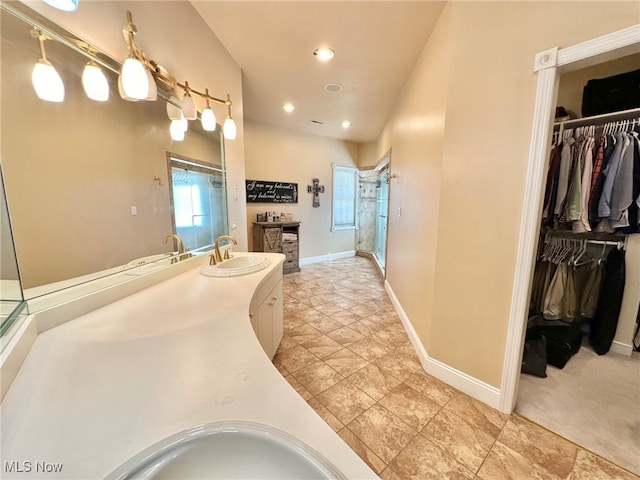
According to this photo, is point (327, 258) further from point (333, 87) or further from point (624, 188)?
point (624, 188)

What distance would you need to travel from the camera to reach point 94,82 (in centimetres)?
110

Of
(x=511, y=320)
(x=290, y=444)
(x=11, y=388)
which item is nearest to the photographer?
(x=290, y=444)

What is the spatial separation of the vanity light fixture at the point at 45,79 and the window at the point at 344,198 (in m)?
4.73

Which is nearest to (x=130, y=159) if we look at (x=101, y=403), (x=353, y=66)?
(x=101, y=403)

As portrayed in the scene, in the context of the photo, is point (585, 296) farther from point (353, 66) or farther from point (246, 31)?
point (246, 31)

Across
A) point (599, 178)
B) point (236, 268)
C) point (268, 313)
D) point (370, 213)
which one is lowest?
point (268, 313)

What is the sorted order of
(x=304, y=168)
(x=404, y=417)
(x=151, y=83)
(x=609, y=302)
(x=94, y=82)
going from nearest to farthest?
1. (x=94, y=82)
2. (x=151, y=83)
3. (x=404, y=417)
4. (x=609, y=302)
5. (x=304, y=168)

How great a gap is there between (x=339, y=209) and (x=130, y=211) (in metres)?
4.63

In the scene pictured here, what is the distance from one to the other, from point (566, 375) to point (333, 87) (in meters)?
3.54

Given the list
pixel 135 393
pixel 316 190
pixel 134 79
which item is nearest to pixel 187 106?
pixel 134 79

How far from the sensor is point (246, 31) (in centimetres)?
205

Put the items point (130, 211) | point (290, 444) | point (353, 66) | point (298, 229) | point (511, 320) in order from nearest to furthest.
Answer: point (290, 444) → point (130, 211) → point (511, 320) → point (353, 66) → point (298, 229)

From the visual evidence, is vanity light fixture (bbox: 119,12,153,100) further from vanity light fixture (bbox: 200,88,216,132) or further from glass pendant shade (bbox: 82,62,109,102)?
vanity light fixture (bbox: 200,88,216,132)

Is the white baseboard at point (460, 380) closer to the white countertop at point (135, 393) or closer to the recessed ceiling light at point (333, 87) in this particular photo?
the white countertop at point (135, 393)
